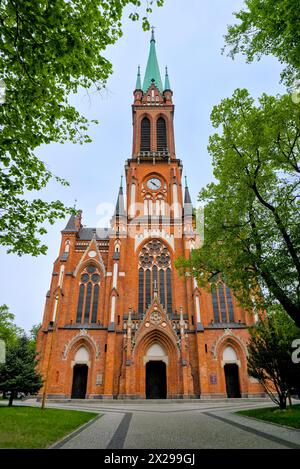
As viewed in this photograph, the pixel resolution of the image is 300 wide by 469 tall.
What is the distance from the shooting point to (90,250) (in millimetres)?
31734

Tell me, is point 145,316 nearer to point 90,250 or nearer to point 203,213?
point 90,250

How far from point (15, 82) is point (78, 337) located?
936 inches

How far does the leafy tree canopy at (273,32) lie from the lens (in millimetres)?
6316

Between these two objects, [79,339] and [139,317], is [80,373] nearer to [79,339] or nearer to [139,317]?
[79,339]

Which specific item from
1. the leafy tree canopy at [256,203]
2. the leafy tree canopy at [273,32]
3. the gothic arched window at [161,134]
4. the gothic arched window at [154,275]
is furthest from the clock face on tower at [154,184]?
the leafy tree canopy at [273,32]

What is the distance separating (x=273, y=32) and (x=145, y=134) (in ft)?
115

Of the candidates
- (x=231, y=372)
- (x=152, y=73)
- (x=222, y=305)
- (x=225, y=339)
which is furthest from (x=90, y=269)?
(x=152, y=73)

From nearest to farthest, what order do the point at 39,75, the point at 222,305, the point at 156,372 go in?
the point at 39,75, the point at 156,372, the point at 222,305

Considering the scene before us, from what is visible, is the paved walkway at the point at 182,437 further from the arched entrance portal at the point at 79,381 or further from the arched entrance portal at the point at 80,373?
the arched entrance portal at the point at 79,381

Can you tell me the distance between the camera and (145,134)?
40.7 m

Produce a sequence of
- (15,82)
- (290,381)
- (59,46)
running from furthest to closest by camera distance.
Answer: (290,381) < (15,82) < (59,46)

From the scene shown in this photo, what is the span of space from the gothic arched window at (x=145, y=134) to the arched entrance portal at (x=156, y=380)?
88.3 feet

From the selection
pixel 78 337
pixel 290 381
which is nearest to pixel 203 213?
pixel 290 381

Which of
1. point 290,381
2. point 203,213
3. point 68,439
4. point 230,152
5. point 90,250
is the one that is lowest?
point 68,439
